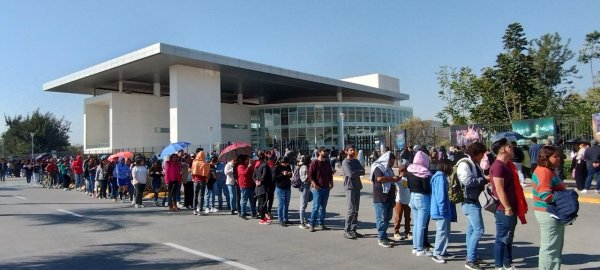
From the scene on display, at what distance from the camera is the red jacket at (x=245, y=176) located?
11.2 metres

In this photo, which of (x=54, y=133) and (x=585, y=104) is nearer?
(x=585, y=104)

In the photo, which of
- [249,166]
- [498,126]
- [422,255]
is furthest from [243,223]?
[498,126]

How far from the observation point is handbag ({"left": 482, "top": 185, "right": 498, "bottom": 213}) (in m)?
5.83

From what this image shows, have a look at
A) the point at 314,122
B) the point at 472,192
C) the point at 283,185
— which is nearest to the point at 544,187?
the point at 472,192

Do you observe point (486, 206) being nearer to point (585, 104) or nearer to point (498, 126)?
point (498, 126)

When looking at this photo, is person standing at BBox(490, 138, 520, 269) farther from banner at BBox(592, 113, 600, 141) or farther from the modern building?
the modern building

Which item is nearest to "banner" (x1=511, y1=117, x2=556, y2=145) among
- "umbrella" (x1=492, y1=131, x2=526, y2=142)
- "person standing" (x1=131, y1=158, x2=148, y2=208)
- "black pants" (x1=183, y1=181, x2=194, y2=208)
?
"umbrella" (x1=492, y1=131, x2=526, y2=142)

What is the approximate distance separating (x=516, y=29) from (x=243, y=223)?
3112 cm

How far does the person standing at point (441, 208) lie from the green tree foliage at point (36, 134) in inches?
2916

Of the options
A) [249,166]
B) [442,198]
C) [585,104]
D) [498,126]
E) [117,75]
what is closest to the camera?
[442,198]

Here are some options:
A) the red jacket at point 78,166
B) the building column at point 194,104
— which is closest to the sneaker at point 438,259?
the red jacket at point 78,166

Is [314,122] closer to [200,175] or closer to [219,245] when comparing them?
[200,175]

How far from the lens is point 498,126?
70.8 ft

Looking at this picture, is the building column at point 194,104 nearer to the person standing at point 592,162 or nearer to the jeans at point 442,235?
the person standing at point 592,162
